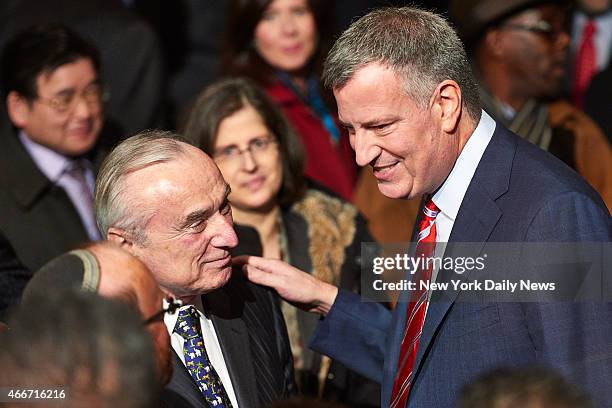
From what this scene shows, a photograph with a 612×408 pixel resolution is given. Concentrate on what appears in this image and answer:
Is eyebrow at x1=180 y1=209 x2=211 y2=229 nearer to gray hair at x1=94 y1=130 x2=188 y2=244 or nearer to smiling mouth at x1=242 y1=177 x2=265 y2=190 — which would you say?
gray hair at x1=94 y1=130 x2=188 y2=244

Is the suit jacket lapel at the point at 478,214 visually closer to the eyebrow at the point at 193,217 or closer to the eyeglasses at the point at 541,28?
the eyebrow at the point at 193,217

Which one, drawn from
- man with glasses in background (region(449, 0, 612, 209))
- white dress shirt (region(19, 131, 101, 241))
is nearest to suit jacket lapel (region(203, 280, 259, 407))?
white dress shirt (region(19, 131, 101, 241))

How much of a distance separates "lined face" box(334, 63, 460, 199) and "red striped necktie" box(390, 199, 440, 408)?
170mm

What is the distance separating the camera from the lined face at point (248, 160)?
4355 mm

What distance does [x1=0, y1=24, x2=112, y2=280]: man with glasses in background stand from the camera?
4559 millimetres

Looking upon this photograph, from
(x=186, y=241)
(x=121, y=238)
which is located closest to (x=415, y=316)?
(x=186, y=241)

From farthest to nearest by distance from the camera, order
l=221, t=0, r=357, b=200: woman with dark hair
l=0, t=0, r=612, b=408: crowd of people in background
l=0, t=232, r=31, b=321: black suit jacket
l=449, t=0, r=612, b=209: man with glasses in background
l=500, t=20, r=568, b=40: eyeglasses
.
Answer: l=221, t=0, r=357, b=200: woman with dark hair, l=500, t=20, r=568, b=40: eyeglasses, l=449, t=0, r=612, b=209: man with glasses in background, l=0, t=232, r=31, b=321: black suit jacket, l=0, t=0, r=612, b=408: crowd of people in background

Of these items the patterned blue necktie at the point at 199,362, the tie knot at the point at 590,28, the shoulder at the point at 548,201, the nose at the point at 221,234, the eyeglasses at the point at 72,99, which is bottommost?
the patterned blue necktie at the point at 199,362

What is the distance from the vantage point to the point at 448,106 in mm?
2830

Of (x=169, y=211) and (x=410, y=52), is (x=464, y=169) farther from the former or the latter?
(x=169, y=211)

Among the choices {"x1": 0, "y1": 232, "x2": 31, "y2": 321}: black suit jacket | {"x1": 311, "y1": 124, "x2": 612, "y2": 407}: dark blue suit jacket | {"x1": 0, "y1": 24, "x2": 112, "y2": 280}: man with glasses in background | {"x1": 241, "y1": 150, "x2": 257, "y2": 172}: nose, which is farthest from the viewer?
{"x1": 0, "y1": 24, "x2": 112, "y2": 280}: man with glasses in background

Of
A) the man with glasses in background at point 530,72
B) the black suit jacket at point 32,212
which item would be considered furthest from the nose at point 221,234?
the man with glasses in background at point 530,72

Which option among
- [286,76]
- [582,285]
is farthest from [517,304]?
[286,76]

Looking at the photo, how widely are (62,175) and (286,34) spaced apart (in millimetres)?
1427
